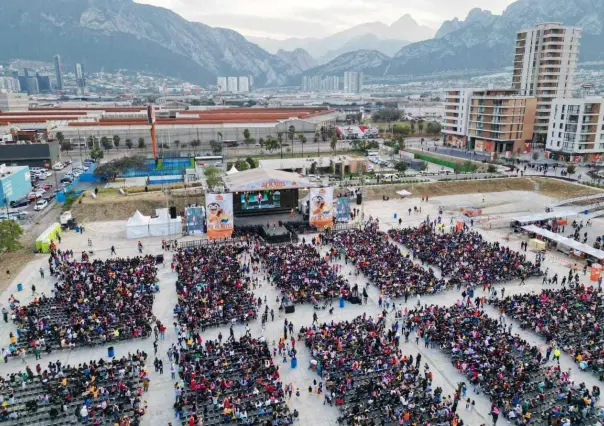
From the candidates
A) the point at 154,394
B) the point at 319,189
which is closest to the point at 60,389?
the point at 154,394

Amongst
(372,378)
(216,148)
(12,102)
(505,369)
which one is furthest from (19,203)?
(12,102)

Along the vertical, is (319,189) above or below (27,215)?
above

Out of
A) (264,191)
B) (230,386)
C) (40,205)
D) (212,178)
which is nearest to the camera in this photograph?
(230,386)

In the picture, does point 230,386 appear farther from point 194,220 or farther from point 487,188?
point 487,188

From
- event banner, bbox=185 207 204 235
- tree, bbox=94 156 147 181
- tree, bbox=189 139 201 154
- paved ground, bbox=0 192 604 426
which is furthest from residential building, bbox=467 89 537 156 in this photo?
tree, bbox=94 156 147 181

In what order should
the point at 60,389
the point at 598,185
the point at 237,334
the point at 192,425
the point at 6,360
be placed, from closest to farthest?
the point at 192,425, the point at 60,389, the point at 6,360, the point at 237,334, the point at 598,185

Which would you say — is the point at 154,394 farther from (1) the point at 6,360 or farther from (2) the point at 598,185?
(2) the point at 598,185

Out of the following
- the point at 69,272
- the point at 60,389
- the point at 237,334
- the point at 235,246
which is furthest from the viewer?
the point at 235,246

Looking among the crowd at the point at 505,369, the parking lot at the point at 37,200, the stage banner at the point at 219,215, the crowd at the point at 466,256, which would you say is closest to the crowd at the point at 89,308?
the stage banner at the point at 219,215
